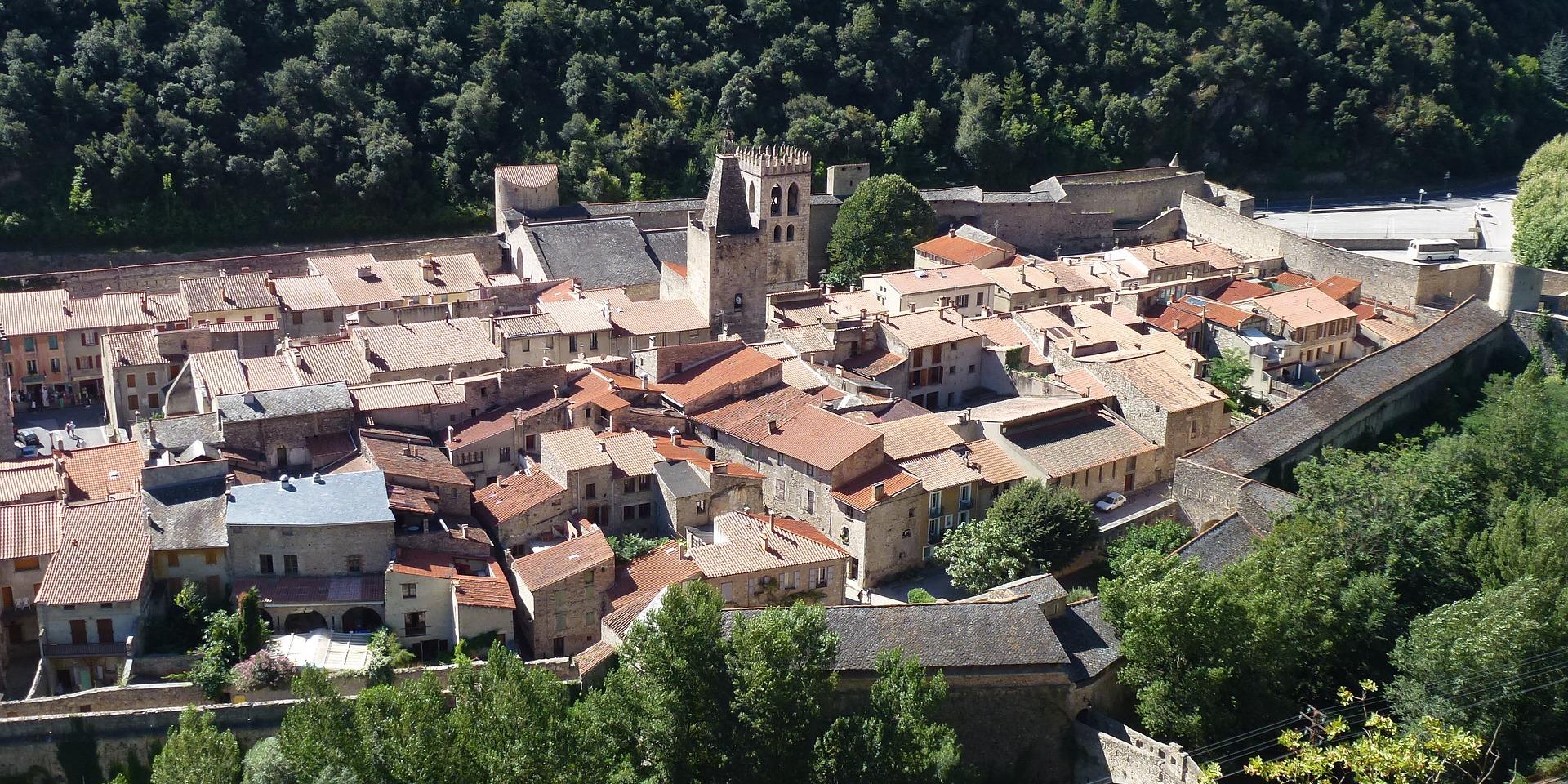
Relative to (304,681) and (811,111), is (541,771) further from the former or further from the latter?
(811,111)

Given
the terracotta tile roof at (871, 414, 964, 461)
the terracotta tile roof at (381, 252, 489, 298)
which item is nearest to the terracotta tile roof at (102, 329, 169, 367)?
the terracotta tile roof at (381, 252, 489, 298)

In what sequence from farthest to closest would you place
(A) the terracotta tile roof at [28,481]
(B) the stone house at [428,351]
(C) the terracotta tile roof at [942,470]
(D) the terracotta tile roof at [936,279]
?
(D) the terracotta tile roof at [936,279]
(B) the stone house at [428,351]
(C) the terracotta tile roof at [942,470]
(A) the terracotta tile roof at [28,481]

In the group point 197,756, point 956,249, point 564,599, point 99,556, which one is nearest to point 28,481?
point 99,556

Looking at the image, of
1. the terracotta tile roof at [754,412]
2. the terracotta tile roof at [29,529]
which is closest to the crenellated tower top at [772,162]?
the terracotta tile roof at [754,412]

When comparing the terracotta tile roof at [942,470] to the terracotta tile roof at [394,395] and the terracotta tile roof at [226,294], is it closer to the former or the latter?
the terracotta tile roof at [394,395]

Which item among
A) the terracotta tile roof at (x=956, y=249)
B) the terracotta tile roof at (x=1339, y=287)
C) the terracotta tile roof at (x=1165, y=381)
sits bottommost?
the terracotta tile roof at (x=1165, y=381)

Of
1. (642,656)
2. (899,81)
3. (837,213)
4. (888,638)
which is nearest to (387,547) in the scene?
(642,656)
